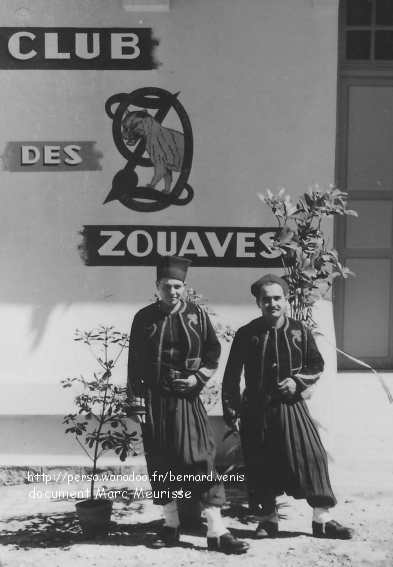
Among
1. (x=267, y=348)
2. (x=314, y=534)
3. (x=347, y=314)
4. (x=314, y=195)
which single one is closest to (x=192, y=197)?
(x=314, y=195)

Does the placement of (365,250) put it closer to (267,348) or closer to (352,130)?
(352,130)

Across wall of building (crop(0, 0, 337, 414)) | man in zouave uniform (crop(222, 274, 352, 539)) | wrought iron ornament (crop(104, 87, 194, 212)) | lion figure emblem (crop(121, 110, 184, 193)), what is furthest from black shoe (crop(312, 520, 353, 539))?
lion figure emblem (crop(121, 110, 184, 193))

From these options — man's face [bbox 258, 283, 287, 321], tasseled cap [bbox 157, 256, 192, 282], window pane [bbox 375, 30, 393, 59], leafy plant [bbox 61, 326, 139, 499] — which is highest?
window pane [bbox 375, 30, 393, 59]

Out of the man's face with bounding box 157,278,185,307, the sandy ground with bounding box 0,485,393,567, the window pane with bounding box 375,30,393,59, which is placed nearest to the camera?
the sandy ground with bounding box 0,485,393,567

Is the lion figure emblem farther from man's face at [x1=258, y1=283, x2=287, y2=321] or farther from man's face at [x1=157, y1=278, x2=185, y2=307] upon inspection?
man's face at [x1=258, y1=283, x2=287, y2=321]

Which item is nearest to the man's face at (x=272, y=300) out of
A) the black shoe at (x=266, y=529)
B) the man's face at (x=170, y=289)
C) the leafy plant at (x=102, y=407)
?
the man's face at (x=170, y=289)

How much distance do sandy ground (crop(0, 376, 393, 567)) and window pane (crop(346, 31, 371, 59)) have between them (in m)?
2.84

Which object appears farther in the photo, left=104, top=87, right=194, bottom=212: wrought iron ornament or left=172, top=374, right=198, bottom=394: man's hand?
left=104, top=87, right=194, bottom=212: wrought iron ornament

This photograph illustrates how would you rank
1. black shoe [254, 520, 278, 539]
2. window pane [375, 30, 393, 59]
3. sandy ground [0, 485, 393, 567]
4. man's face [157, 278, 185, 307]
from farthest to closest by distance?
window pane [375, 30, 393, 59] → black shoe [254, 520, 278, 539] → man's face [157, 278, 185, 307] → sandy ground [0, 485, 393, 567]

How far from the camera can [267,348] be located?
4387 mm

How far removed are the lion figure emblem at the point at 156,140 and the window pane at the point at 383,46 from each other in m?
2.01

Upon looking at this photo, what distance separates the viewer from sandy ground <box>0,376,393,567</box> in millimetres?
4293

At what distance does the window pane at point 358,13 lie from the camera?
6.20 meters

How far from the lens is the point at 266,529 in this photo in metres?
4.51
